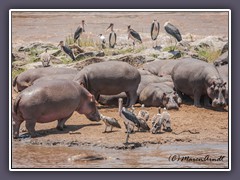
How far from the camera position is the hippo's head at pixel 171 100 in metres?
21.1

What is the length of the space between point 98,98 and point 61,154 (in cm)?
486

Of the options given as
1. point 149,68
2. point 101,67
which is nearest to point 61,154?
point 101,67

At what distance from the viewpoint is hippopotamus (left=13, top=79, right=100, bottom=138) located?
18500mm

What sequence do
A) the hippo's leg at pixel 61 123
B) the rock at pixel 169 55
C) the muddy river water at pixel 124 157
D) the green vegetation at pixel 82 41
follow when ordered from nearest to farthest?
the muddy river water at pixel 124 157 → the hippo's leg at pixel 61 123 → the rock at pixel 169 55 → the green vegetation at pixel 82 41

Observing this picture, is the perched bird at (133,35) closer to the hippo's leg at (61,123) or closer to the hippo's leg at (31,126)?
the hippo's leg at (61,123)

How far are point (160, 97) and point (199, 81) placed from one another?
1007mm

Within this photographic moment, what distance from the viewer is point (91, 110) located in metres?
20.0

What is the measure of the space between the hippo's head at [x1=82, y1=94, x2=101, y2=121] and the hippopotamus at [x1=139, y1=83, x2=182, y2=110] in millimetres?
1848

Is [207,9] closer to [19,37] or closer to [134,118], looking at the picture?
[134,118]

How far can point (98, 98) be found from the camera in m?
22.1

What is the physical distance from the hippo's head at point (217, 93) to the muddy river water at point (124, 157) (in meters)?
2.91

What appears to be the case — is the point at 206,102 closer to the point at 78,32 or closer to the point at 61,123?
the point at 61,123

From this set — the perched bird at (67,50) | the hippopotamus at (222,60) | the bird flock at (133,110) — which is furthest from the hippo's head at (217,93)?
the perched bird at (67,50)

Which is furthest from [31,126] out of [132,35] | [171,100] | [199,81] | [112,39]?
[112,39]
